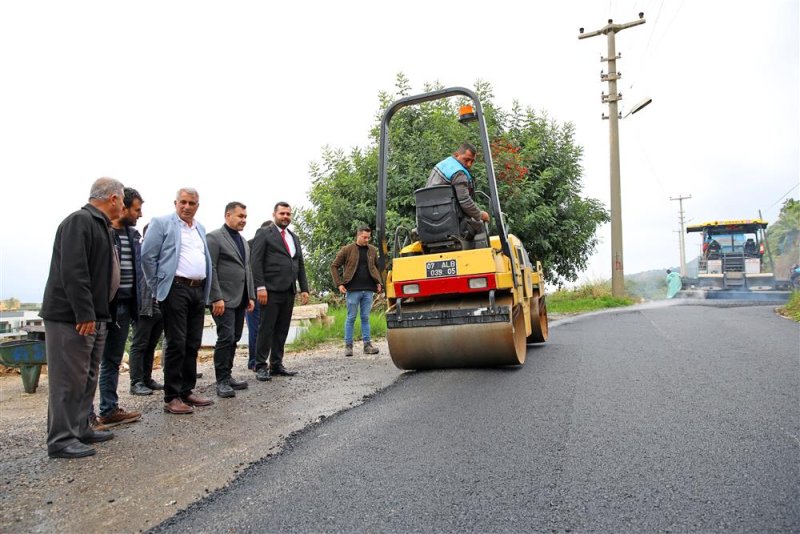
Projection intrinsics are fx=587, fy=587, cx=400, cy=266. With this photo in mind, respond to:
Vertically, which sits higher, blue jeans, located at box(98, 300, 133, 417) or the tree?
the tree

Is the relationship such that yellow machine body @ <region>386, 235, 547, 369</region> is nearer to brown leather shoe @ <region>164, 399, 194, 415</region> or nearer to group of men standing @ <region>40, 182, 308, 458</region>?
group of men standing @ <region>40, 182, 308, 458</region>

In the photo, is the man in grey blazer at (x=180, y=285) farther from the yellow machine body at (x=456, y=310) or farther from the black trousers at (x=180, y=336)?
the yellow machine body at (x=456, y=310)

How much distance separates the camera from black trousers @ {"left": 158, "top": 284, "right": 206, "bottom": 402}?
15.5 ft

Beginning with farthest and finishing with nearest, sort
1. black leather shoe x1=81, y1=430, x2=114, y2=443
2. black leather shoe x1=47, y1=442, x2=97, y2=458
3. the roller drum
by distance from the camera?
the roller drum
black leather shoe x1=81, y1=430, x2=114, y2=443
black leather shoe x1=47, y1=442, x2=97, y2=458

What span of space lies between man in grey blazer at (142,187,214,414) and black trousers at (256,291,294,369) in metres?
1.37

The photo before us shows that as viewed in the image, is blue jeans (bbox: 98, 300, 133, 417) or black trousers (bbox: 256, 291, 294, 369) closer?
blue jeans (bbox: 98, 300, 133, 417)

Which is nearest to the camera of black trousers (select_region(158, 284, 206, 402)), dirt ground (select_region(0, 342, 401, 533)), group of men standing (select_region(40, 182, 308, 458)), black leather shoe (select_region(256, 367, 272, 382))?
dirt ground (select_region(0, 342, 401, 533))

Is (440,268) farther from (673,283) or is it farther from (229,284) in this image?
(673,283)

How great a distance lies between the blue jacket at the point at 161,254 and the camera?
470 centimetres

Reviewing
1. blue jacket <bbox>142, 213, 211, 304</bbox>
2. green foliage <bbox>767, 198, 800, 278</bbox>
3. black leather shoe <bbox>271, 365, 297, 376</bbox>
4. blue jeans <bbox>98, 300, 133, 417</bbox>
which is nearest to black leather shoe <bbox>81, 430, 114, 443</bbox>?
blue jeans <bbox>98, 300, 133, 417</bbox>

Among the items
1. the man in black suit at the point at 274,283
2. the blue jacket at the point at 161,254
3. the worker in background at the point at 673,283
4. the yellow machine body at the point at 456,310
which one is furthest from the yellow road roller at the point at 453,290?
the worker in background at the point at 673,283

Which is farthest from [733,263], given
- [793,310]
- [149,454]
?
[149,454]

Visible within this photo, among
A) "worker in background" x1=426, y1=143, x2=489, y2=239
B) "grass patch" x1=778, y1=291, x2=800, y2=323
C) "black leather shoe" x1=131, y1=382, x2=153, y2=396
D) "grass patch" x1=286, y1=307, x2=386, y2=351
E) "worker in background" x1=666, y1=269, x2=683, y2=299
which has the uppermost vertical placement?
"worker in background" x1=426, y1=143, x2=489, y2=239

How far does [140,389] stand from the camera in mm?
5680
